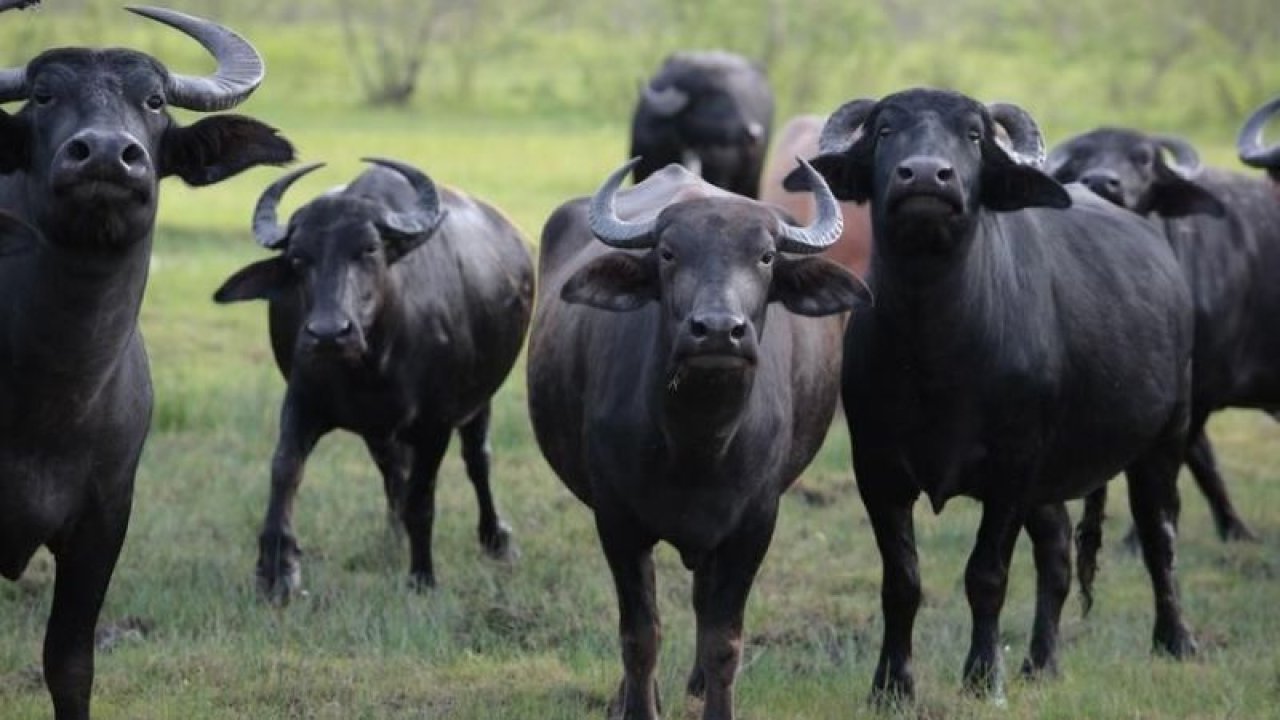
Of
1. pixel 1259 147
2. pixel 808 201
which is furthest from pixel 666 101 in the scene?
pixel 1259 147

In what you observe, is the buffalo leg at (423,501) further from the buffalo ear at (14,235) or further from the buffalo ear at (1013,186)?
the buffalo ear at (14,235)

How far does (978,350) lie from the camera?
24.5 feet

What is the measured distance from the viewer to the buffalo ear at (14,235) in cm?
593

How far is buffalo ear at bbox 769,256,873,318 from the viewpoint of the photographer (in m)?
6.74

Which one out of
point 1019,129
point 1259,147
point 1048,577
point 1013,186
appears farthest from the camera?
point 1259,147

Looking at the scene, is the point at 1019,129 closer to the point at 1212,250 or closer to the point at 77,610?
the point at 1212,250

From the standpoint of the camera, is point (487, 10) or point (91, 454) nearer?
point (91, 454)

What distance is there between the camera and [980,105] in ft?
24.0

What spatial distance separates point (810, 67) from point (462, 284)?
90.7ft

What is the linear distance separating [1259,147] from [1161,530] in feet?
6.55

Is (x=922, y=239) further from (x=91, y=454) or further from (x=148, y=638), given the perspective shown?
(x=148, y=638)

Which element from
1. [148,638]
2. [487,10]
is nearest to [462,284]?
[148,638]

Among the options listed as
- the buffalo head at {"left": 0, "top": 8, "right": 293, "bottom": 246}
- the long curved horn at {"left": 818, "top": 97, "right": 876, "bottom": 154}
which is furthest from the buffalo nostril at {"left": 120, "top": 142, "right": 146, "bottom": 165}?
the long curved horn at {"left": 818, "top": 97, "right": 876, "bottom": 154}

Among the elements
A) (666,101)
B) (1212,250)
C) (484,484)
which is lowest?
(666,101)
